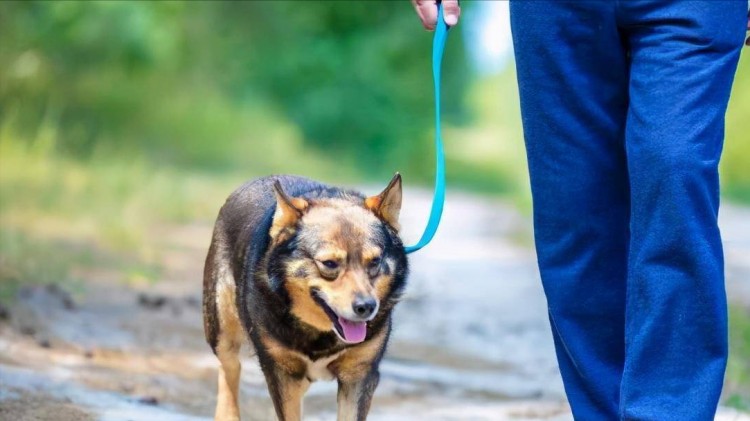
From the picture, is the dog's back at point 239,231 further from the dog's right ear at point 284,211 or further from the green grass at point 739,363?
the green grass at point 739,363

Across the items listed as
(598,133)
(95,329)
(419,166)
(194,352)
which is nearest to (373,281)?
(598,133)

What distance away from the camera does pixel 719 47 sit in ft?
10.1

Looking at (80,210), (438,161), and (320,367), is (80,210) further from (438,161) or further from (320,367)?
(438,161)

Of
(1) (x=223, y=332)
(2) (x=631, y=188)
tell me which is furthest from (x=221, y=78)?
(2) (x=631, y=188)

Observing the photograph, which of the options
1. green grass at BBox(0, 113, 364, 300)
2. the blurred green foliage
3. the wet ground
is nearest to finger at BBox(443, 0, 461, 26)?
the wet ground

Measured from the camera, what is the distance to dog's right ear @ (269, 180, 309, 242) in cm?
409

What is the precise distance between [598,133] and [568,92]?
140 millimetres

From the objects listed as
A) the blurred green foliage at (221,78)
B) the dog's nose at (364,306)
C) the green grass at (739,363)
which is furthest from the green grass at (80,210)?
the green grass at (739,363)

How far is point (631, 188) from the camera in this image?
3260 millimetres

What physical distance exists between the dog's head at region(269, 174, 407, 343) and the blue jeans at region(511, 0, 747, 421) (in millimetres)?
643

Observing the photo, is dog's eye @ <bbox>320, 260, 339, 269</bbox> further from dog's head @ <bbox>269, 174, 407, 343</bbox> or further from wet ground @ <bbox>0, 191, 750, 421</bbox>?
wet ground @ <bbox>0, 191, 750, 421</bbox>

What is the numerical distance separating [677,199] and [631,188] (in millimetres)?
170

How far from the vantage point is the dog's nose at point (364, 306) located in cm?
380

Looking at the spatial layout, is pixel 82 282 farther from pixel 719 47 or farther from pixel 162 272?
pixel 719 47
